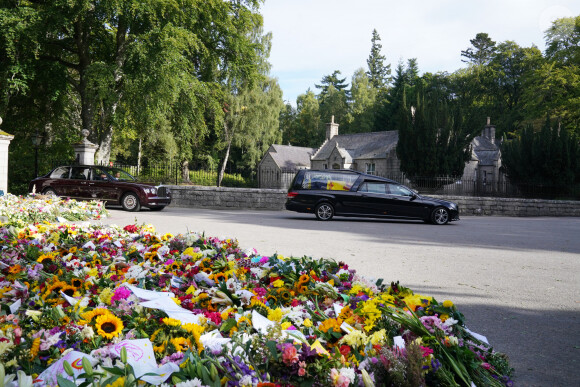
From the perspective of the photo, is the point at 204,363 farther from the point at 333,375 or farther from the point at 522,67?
the point at 522,67

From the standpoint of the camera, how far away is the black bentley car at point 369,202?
564 inches

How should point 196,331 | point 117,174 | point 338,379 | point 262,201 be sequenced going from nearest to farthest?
point 338,379
point 196,331
point 117,174
point 262,201

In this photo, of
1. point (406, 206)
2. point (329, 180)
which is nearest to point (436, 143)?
point (406, 206)

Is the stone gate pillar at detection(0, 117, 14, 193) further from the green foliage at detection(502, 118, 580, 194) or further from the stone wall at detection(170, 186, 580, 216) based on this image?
the green foliage at detection(502, 118, 580, 194)

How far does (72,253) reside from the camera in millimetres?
3680

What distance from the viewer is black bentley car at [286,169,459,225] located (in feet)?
47.0

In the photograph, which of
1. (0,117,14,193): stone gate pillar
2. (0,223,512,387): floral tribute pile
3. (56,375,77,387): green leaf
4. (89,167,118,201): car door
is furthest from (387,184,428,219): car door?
(56,375,77,387): green leaf

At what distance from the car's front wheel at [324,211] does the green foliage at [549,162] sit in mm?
14330

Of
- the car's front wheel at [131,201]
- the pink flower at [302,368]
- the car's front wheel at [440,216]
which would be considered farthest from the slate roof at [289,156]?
the pink flower at [302,368]

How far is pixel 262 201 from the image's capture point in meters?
19.7

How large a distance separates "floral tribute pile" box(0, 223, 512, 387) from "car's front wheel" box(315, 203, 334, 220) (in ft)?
36.4

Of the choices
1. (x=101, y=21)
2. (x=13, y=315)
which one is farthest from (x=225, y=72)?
(x=13, y=315)

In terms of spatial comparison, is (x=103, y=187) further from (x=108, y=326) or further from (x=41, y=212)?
(x=108, y=326)

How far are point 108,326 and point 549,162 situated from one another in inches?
1075
